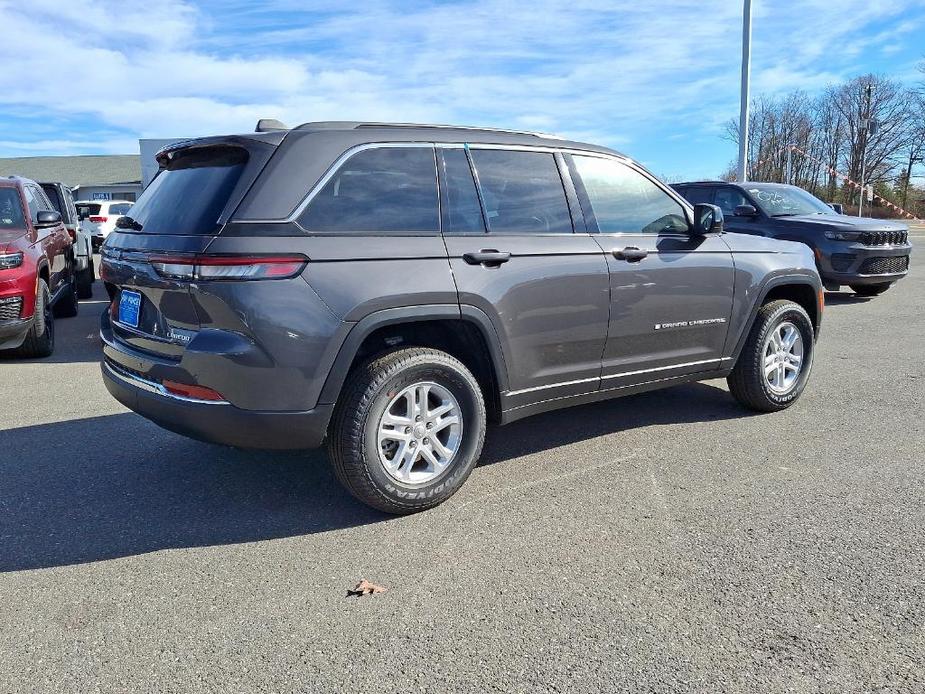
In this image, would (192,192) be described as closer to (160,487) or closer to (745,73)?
(160,487)

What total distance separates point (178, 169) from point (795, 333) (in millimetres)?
4226

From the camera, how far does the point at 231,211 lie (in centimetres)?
327

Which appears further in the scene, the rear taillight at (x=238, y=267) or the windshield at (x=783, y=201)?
the windshield at (x=783, y=201)

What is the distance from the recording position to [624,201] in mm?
4562

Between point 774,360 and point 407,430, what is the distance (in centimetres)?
300

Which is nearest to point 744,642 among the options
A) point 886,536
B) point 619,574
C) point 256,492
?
point 619,574

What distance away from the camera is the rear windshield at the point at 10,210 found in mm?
7902

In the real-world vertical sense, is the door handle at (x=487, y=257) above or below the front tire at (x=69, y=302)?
above

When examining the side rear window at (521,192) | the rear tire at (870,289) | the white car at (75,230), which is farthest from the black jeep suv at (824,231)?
the white car at (75,230)

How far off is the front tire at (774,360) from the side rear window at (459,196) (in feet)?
7.80

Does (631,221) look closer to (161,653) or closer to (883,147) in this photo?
(161,653)

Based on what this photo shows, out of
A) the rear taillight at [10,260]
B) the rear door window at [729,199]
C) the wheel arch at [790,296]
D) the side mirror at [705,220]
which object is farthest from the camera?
the rear door window at [729,199]

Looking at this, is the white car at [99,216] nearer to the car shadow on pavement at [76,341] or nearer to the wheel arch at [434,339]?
the car shadow on pavement at [76,341]

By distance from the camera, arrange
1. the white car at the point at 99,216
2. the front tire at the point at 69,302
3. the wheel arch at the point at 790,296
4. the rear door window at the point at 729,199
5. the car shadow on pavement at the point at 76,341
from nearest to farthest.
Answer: the wheel arch at the point at 790,296
the car shadow on pavement at the point at 76,341
the front tire at the point at 69,302
the rear door window at the point at 729,199
the white car at the point at 99,216
